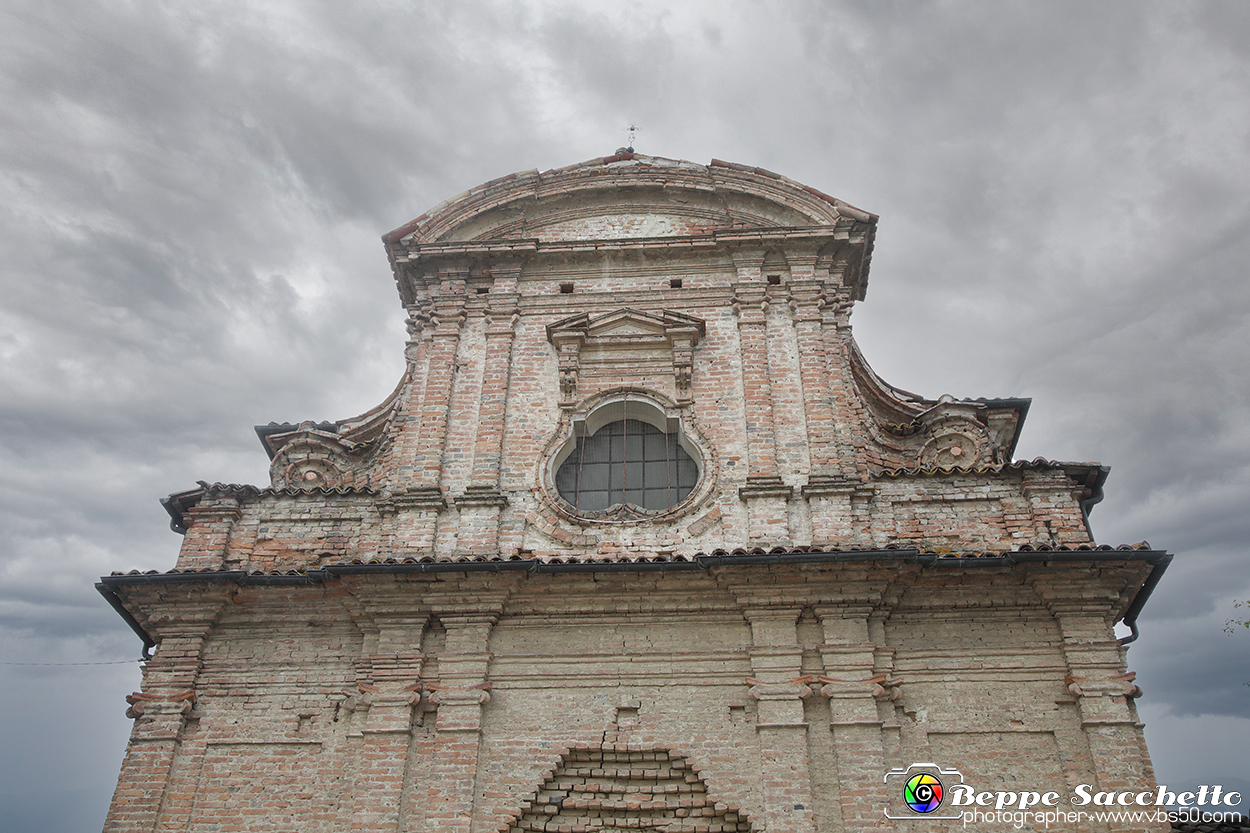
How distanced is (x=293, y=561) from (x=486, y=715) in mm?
2864

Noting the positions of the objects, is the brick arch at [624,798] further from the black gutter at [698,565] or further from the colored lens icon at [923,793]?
the black gutter at [698,565]

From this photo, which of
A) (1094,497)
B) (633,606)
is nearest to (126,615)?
(633,606)

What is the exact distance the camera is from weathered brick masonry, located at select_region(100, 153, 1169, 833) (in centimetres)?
749

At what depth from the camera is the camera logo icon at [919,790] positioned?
280 inches

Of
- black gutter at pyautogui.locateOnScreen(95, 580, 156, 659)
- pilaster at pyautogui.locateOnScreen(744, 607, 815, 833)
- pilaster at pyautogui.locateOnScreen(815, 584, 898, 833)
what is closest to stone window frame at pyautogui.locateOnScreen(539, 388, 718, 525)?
pilaster at pyautogui.locateOnScreen(744, 607, 815, 833)

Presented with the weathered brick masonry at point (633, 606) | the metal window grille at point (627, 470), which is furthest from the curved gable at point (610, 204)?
the metal window grille at point (627, 470)

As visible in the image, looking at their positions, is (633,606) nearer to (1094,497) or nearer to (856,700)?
(856,700)

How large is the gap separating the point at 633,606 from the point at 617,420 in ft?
9.40

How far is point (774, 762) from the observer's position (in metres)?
7.33

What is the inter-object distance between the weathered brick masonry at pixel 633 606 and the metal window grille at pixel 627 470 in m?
0.04

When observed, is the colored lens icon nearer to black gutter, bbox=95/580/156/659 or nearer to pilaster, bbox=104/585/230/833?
pilaster, bbox=104/585/230/833

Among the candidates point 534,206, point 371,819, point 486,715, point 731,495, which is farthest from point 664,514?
point 534,206

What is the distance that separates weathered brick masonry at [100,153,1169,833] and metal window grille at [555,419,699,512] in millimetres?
39

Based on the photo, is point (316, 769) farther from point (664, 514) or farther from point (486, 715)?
point (664, 514)
